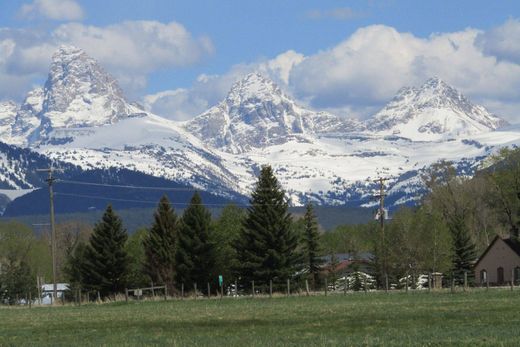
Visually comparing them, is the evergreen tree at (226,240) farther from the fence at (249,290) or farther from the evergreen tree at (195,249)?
the fence at (249,290)

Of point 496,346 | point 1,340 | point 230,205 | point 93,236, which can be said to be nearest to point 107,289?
point 93,236

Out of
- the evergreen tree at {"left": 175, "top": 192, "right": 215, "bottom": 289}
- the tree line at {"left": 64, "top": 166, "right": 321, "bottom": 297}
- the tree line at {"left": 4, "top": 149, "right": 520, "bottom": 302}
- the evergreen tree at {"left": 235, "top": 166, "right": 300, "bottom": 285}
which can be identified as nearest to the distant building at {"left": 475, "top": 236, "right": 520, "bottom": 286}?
the tree line at {"left": 4, "top": 149, "right": 520, "bottom": 302}

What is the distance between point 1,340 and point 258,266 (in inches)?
2039

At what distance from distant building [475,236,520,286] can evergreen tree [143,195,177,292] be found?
1289 inches

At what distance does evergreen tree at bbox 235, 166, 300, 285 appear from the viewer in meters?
91.4

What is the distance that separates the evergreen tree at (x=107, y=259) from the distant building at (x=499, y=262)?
122 feet

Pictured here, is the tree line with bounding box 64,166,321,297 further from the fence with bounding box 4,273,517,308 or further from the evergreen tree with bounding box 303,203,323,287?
the fence with bounding box 4,273,517,308

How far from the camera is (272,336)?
125ft

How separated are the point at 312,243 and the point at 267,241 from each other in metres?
16.2

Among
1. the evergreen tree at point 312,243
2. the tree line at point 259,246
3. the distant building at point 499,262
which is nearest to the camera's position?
the tree line at point 259,246

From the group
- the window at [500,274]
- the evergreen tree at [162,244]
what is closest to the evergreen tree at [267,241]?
the evergreen tree at [162,244]

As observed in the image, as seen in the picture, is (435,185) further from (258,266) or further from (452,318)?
(452,318)

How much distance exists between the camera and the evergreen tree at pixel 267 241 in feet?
300

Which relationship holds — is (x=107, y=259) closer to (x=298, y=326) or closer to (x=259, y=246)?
(x=259, y=246)
